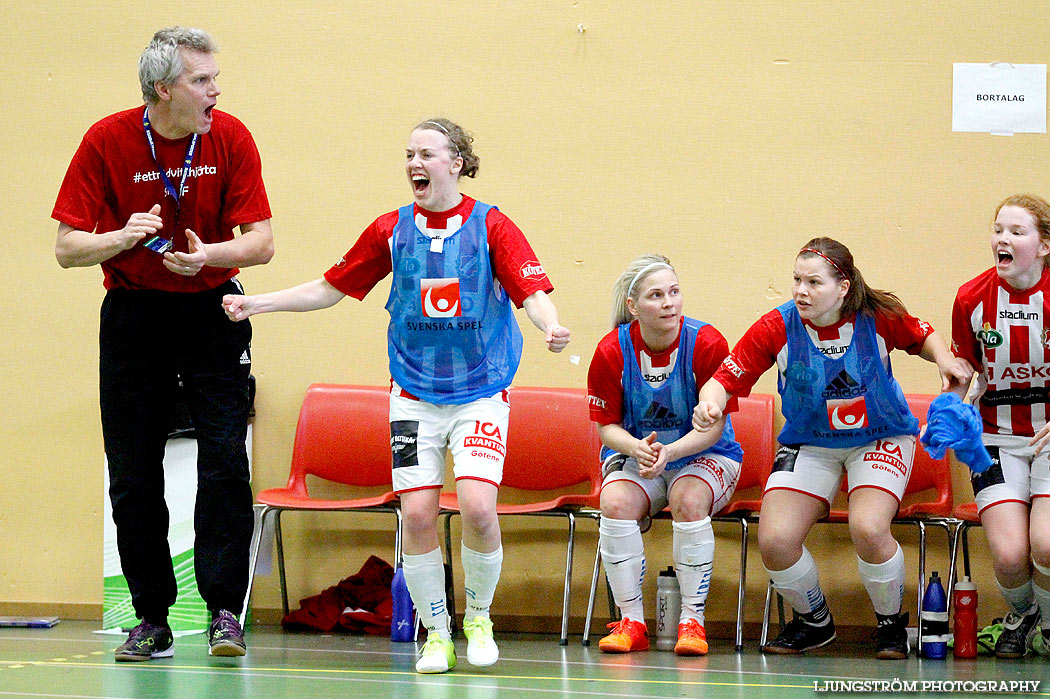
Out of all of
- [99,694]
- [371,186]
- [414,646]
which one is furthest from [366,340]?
[99,694]

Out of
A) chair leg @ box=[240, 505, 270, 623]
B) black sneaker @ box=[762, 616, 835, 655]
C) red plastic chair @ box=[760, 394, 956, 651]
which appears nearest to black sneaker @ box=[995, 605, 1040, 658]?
red plastic chair @ box=[760, 394, 956, 651]

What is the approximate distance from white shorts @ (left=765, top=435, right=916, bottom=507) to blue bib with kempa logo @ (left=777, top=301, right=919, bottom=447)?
0.14ft

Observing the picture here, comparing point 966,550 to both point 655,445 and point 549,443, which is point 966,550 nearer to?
point 655,445

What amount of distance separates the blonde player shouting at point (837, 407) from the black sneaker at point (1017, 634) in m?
0.36

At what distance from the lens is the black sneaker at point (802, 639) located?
4484 millimetres

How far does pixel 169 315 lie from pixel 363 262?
0.68 m

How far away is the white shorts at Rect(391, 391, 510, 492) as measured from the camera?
3752 mm

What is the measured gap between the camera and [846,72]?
17.4 feet

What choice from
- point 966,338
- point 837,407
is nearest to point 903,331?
point 966,338

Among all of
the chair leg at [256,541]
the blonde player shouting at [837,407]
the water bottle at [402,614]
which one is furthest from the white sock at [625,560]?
the chair leg at [256,541]

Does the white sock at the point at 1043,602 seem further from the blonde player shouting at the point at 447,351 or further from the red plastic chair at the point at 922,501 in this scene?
the blonde player shouting at the point at 447,351

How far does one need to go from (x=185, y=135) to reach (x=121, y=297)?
57 centimetres

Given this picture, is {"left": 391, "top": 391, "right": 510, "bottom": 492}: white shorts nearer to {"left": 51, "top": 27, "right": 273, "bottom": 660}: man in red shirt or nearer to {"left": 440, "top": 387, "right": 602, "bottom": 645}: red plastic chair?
{"left": 51, "top": 27, "right": 273, "bottom": 660}: man in red shirt

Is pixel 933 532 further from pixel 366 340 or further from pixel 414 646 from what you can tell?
pixel 366 340
